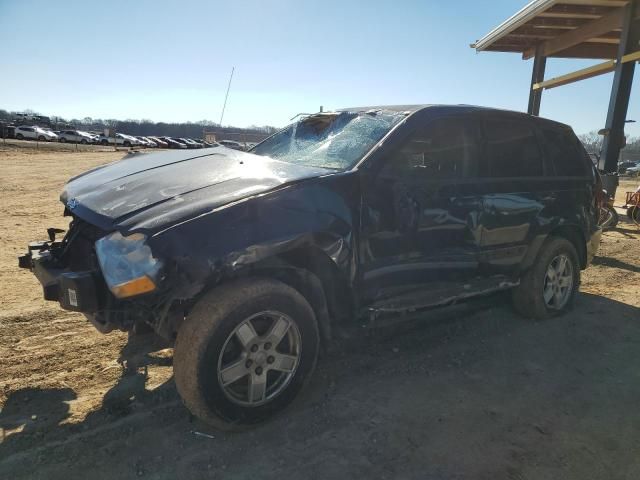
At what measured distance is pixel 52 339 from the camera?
142 inches

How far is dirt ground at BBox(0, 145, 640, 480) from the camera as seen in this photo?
244 cm

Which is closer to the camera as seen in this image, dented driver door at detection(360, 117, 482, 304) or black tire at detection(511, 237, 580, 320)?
dented driver door at detection(360, 117, 482, 304)

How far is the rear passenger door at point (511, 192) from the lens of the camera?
12.6 feet

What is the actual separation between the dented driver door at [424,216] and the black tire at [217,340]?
2.29 feet

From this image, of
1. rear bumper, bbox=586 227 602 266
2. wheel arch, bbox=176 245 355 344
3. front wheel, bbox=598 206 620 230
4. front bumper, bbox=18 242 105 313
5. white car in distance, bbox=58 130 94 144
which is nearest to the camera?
front bumper, bbox=18 242 105 313

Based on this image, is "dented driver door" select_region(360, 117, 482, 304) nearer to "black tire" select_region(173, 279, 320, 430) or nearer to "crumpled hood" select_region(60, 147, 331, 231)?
"crumpled hood" select_region(60, 147, 331, 231)

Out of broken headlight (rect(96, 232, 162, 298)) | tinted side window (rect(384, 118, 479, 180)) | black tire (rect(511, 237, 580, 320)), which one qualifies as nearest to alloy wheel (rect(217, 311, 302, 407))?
broken headlight (rect(96, 232, 162, 298))

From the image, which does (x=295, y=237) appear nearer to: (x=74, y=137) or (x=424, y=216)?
(x=424, y=216)

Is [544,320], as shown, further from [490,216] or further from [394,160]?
[394,160]

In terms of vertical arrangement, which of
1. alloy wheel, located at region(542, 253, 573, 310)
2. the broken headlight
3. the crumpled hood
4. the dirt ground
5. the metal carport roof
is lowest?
the dirt ground

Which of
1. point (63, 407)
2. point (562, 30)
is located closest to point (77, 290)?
point (63, 407)

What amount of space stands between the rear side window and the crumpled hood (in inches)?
105

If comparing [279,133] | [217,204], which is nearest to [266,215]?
[217,204]

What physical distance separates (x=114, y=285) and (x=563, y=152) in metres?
4.27
